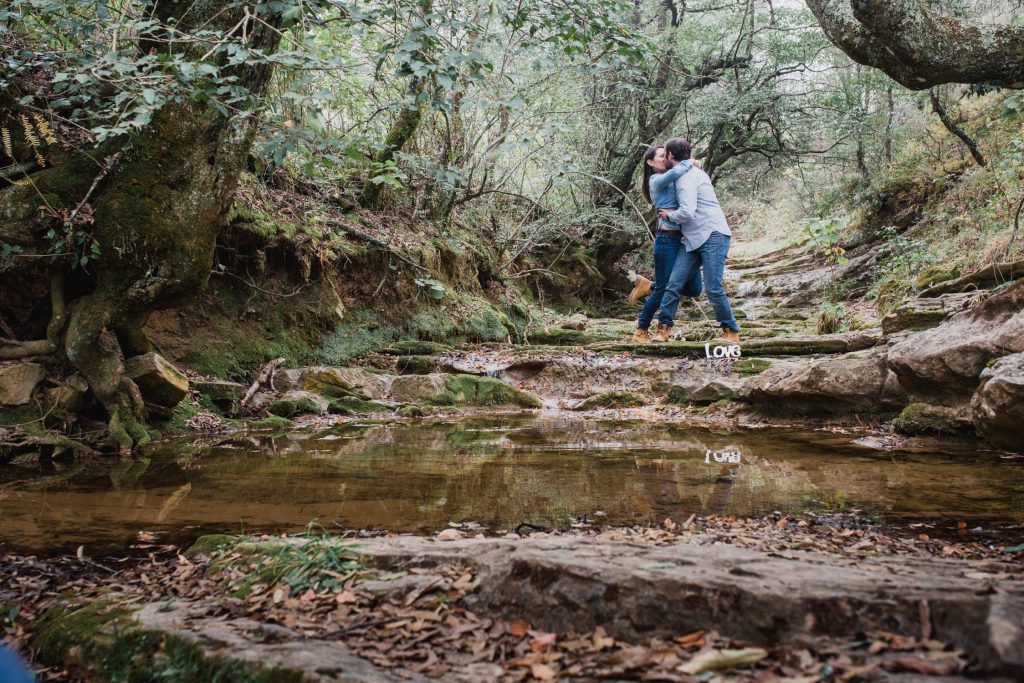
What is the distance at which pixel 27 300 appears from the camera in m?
5.84

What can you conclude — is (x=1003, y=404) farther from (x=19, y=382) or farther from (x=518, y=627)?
(x=19, y=382)

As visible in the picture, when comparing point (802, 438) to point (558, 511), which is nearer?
point (558, 511)

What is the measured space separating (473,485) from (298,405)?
13.9 feet

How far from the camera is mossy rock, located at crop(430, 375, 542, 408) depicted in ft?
27.8

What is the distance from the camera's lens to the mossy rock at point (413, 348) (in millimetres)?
10062

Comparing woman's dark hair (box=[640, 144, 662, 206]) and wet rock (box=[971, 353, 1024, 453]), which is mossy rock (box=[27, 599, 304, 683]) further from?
woman's dark hair (box=[640, 144, 662, 206])

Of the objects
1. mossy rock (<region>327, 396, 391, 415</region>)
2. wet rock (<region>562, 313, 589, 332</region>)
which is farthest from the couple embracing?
wet rock (<region>562, 313, 589, 332</region>)

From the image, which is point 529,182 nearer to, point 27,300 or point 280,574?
point 27,300

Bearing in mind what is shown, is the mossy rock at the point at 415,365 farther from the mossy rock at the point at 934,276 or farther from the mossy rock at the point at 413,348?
the mossy rock at the point at 934,276

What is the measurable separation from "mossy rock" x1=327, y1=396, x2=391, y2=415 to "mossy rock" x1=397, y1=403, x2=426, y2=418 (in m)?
0.21

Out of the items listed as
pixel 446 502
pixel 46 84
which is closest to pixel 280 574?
pixel 446 502

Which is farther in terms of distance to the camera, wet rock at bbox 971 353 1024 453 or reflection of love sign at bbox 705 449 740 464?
reflection of love sign at bbox 705 449 740 464

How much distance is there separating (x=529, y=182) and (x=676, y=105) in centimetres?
425

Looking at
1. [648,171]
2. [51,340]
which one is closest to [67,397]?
[51,340]
